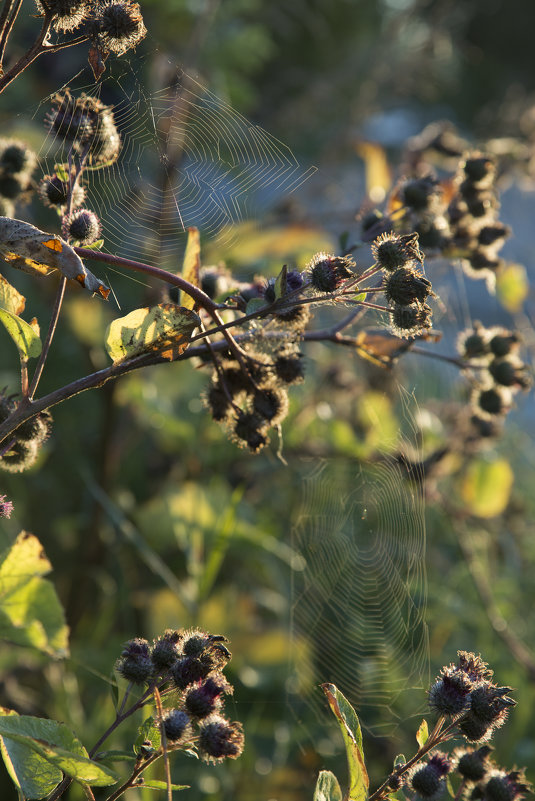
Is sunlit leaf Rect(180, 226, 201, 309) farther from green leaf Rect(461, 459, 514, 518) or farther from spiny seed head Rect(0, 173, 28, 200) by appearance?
green leaf Rect(461, 459, 514, 518)

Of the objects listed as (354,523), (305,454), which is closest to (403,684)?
(354,523)

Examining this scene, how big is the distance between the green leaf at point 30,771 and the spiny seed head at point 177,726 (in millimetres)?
76

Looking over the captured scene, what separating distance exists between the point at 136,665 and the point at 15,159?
47cm

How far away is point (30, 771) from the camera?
53 cm

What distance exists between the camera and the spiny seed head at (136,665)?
57cm

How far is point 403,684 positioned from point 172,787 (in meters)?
0.85

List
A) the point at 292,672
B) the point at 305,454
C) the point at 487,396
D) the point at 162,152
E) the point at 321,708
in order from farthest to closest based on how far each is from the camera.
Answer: the point at 305,454
the point at 292,672
the point at 321,708
the point at 487,396
the point at 162,152

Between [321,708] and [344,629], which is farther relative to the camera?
[344,629]

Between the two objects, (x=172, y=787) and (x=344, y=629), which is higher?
(x=344, y=629)

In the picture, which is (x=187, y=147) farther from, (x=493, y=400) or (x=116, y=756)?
(x=116, y=756)

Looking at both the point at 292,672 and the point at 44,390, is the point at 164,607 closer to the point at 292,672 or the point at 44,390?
the point at 292,672

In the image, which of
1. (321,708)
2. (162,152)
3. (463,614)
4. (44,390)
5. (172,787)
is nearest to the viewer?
(172,787)

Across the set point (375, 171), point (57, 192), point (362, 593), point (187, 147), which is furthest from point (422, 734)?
point (375, 171)

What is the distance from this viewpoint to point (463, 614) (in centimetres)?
165
